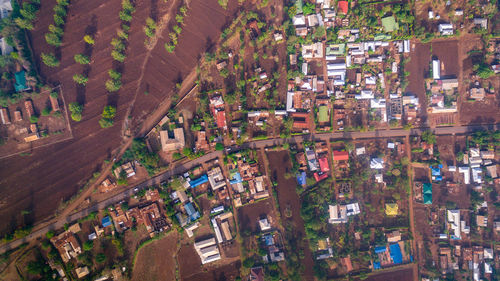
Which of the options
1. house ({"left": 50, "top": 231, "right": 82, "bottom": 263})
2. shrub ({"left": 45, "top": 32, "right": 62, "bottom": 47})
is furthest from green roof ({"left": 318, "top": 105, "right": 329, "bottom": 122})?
house ({"left": 50, "top": 231, "right": 82, "bottom": 263})

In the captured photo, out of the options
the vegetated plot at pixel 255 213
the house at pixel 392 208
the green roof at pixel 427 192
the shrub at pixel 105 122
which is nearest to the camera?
the shrub at pixel 105 122

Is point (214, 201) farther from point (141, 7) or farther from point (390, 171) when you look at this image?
point (141, 7)

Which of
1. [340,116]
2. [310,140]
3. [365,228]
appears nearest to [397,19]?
[340,116]

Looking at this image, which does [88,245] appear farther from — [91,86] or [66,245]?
[91,86]

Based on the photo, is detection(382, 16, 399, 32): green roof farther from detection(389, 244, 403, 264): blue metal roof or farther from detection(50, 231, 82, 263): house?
detection(50, 231, 82, 263): house

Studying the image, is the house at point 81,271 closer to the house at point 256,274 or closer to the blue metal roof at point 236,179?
the house at point 256,274

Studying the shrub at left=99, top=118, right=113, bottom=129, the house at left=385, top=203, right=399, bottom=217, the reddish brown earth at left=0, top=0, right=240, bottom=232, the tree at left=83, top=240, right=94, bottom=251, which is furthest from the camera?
the house at left=385, top=203, right=399, bottom=217

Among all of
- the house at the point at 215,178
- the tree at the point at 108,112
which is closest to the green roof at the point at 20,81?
the tree at the point at 108,112
